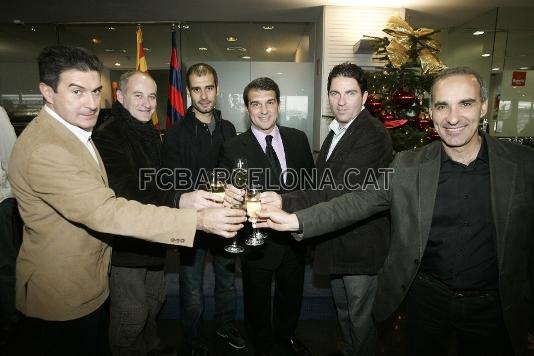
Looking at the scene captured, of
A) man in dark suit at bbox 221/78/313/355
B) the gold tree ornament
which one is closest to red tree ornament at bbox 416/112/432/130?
the gold tree ornament

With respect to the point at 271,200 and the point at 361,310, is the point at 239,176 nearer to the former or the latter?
the point at 271,200

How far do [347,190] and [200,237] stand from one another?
4.58 ft

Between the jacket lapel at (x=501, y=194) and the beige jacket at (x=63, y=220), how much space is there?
5.42 feet

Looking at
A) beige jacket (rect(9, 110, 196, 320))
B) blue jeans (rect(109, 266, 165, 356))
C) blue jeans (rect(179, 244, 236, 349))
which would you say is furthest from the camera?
blue jeans (rect(179, 244, 236, 349))

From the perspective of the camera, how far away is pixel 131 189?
2.19 metres

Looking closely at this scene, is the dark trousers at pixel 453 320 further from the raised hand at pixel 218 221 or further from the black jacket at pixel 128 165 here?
the black jacket at pixel 128 165

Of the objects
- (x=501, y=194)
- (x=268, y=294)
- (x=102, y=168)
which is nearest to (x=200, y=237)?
(x=268, y=294)

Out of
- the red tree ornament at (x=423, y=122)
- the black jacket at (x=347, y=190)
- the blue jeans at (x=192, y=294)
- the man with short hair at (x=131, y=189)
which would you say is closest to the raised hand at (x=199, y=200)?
the man with short hair at (x=131, y=189)

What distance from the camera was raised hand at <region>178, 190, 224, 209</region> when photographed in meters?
2.40

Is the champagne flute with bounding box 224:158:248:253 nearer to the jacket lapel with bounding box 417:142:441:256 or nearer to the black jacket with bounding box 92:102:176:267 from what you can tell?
the black jacket with bounding box 92:102:176:267

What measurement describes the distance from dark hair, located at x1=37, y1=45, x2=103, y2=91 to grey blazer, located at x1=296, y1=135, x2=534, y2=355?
5.16ft

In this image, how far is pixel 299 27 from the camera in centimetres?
793

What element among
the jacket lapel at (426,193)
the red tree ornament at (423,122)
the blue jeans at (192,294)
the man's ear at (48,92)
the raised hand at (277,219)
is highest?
the man's ear at (48,92)

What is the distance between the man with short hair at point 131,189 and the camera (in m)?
2.19
